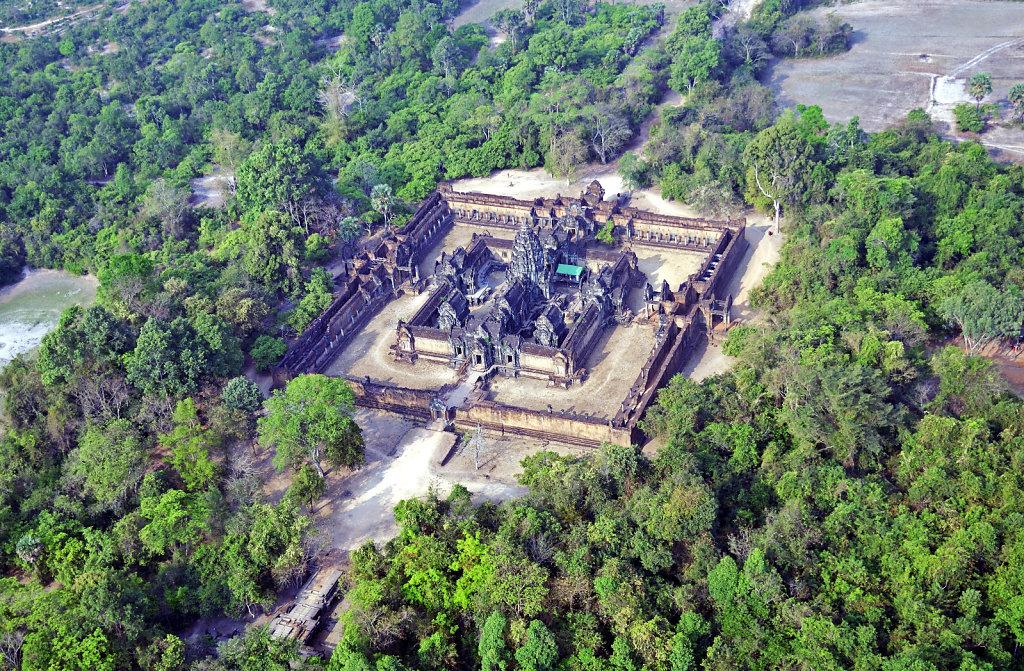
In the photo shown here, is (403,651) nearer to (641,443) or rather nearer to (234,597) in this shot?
(234,597)

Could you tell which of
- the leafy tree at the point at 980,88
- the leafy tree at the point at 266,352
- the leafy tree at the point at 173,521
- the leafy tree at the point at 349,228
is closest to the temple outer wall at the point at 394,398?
the leafy tree at the point at 266,352

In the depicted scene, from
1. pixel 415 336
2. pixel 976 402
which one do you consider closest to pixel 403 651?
pixel 415 336

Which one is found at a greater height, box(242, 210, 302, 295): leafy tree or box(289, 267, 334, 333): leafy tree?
box(242, 210, 302, 295): leafy tree

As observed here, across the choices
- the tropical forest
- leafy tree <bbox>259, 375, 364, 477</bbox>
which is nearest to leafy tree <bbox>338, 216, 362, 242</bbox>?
the tropical forest

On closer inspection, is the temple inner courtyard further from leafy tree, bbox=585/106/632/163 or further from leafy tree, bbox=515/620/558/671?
leafy tree, bbox=515/620/558/671

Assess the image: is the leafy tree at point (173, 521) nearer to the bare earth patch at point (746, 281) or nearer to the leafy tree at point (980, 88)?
the bare earth patch at point (746, 281)

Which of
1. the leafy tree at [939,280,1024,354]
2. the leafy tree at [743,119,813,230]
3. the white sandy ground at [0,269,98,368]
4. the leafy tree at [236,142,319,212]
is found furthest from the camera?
the leafy tree at [236,142,319,212]
